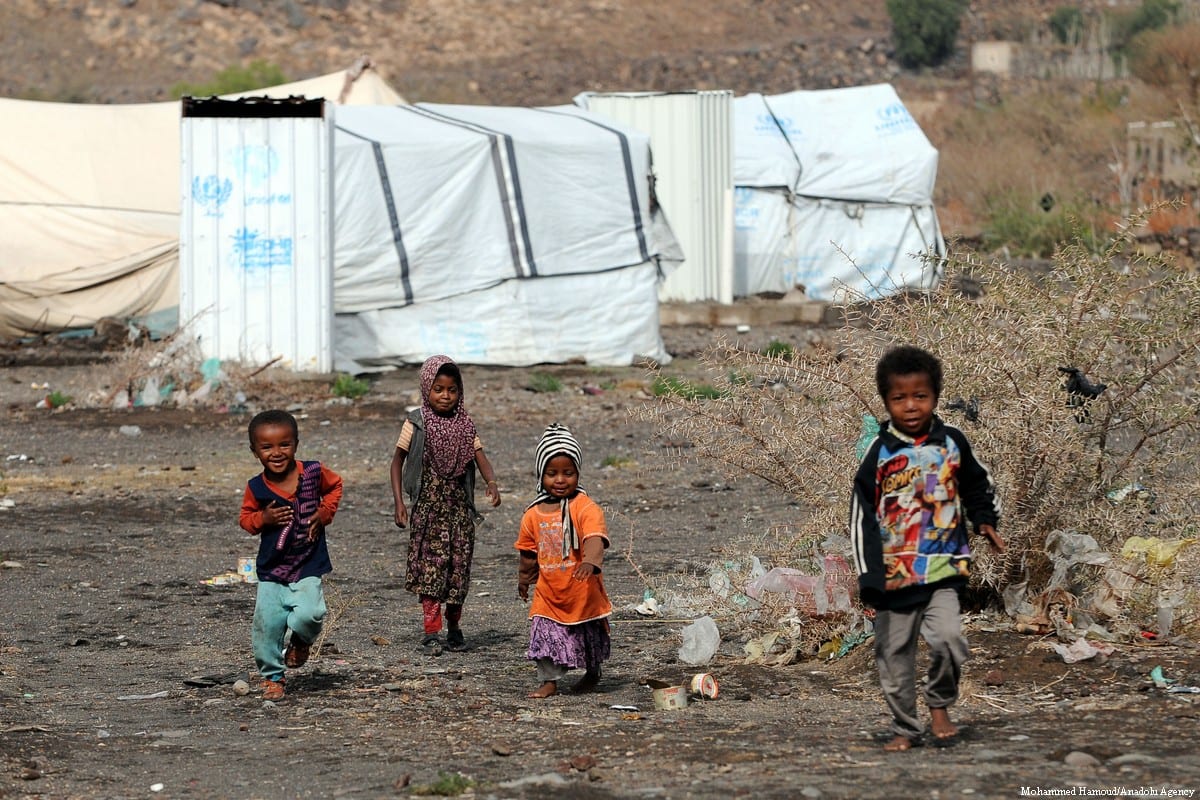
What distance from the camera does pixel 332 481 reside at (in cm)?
566

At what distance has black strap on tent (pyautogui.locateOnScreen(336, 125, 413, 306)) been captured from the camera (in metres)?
15.7

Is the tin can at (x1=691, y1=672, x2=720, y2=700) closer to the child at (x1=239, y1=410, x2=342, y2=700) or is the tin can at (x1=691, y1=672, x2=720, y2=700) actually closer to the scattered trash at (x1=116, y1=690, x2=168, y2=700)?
the child at (x1=239, y1=410, x2=342, y2=700)

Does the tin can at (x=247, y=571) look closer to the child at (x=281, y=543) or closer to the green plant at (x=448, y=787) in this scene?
the child at (x=281, y=543)

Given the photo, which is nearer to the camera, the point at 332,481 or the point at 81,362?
the point at 332,481

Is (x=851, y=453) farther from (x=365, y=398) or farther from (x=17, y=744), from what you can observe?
(x=365, y=398)

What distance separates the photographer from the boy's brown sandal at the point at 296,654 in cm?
561

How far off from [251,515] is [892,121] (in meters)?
19.8

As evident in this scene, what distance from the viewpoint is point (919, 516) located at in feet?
14.6

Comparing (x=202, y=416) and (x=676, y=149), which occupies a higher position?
(x=676, y=149)

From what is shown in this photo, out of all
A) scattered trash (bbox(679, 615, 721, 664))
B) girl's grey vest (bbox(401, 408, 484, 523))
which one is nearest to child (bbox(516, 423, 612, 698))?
scattered trash (bbox(679, 615, 721, 664))

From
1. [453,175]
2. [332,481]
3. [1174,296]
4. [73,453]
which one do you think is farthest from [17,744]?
[453,175]

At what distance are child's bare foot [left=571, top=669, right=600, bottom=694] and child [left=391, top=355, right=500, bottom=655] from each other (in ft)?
2.79

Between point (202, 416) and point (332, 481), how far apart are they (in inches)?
311

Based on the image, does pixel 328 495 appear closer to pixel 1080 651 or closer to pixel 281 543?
pixel 281 543
